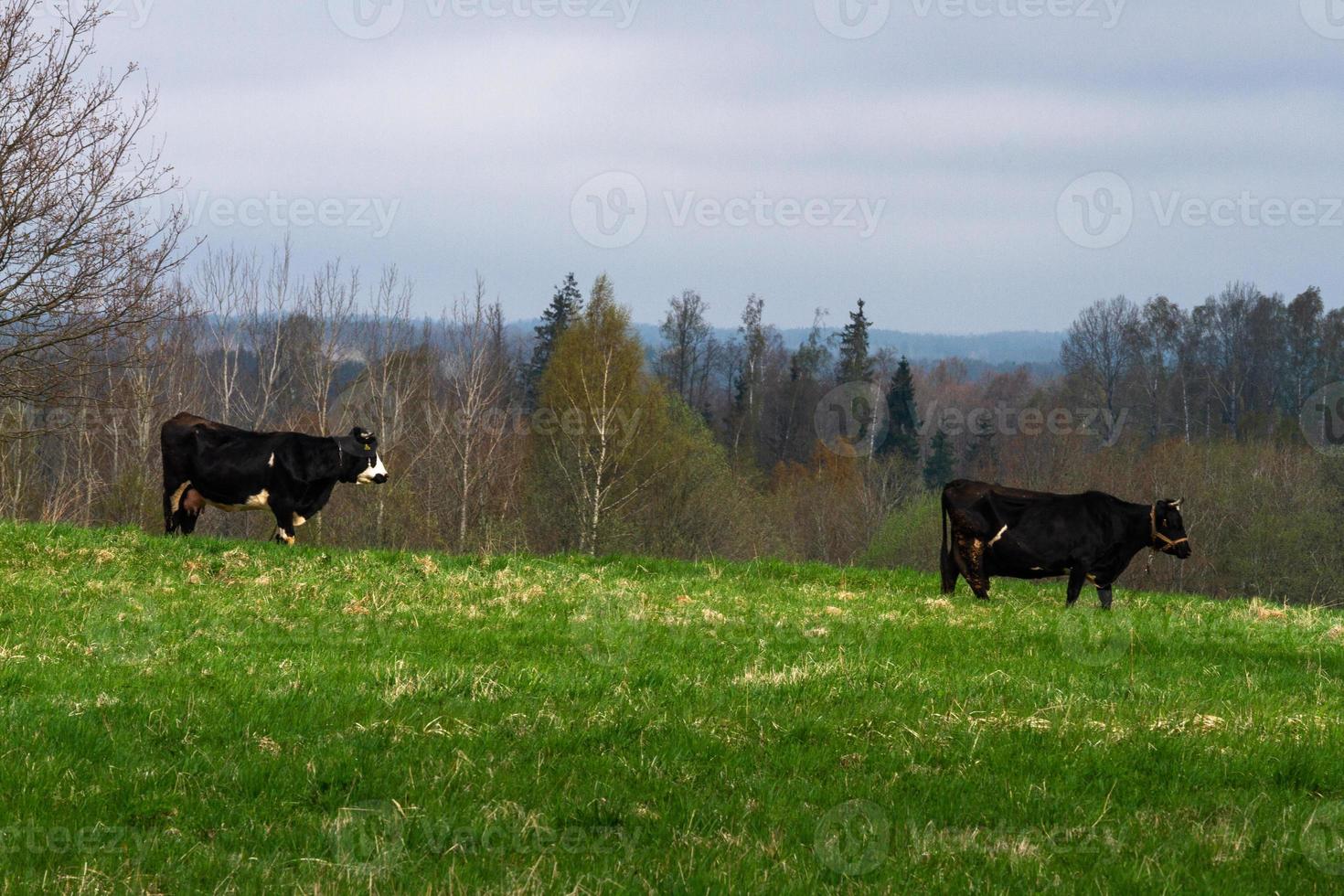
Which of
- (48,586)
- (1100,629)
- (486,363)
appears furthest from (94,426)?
(1100,629)

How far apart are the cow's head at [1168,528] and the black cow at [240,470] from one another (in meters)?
A: 12.4

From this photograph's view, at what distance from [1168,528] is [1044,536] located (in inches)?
77.4

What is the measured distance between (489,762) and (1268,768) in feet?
15.3

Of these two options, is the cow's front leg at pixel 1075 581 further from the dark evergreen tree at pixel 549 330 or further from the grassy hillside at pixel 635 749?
the dark evergreen tree at pixel 549 330

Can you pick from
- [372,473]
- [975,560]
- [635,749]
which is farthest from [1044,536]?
[372,473]

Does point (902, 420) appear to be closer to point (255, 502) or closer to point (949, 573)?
point (255, 502)

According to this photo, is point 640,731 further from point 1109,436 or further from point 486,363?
point 1109,436

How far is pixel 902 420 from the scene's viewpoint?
3944 inches

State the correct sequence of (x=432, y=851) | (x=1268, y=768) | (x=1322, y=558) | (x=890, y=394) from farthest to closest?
(x=890, y=394)
(x=1322, y=558)
(x=1268, y=768)
(x=432, y=851)

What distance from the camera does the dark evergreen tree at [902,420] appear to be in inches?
3898

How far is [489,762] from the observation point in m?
7.25

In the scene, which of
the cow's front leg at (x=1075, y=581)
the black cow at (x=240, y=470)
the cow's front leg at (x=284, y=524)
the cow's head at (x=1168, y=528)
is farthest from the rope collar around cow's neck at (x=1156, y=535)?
the cow's front leg at (x=284, y=524)

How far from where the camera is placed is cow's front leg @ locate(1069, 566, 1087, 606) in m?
16.8

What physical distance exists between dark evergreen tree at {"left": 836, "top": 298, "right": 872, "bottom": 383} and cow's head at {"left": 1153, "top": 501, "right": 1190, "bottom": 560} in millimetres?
89551
